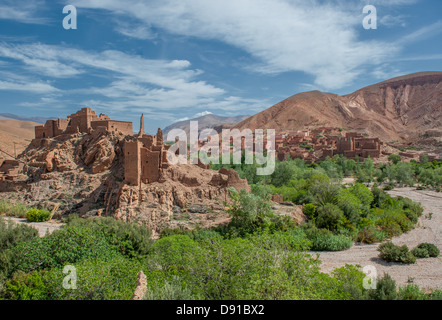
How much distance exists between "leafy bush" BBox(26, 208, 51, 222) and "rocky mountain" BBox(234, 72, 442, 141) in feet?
251

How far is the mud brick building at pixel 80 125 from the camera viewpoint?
2208 centimetres

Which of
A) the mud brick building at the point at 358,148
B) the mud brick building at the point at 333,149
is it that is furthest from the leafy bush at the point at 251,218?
the mud brick building at the point at 358,148

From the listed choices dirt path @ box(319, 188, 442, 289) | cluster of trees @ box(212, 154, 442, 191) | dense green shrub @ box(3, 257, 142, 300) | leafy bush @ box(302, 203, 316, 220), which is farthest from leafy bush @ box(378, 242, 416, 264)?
cluster of trees @ box(212, 154, 442, 191)

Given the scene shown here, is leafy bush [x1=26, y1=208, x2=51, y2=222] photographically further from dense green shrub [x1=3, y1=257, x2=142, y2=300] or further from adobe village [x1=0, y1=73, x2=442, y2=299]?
dense green shrub [x1=3, y1=257, x2=142, y2=300]

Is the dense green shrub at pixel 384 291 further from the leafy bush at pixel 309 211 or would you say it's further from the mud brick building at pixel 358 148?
Answer: the mud brick building at pixel 358 148

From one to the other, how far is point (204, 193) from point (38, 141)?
46.1ft

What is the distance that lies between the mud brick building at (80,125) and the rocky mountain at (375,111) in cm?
7072

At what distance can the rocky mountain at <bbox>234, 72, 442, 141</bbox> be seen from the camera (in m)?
85.9

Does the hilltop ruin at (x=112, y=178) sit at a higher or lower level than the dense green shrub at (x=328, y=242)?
higher

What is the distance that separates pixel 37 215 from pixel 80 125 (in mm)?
7718

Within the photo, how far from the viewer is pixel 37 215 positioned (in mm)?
17875

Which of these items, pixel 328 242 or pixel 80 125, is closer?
pixel 328 242

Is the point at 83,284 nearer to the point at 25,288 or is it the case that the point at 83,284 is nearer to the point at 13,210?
the point at 25,288

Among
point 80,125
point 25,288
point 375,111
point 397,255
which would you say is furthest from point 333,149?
point 375,111
